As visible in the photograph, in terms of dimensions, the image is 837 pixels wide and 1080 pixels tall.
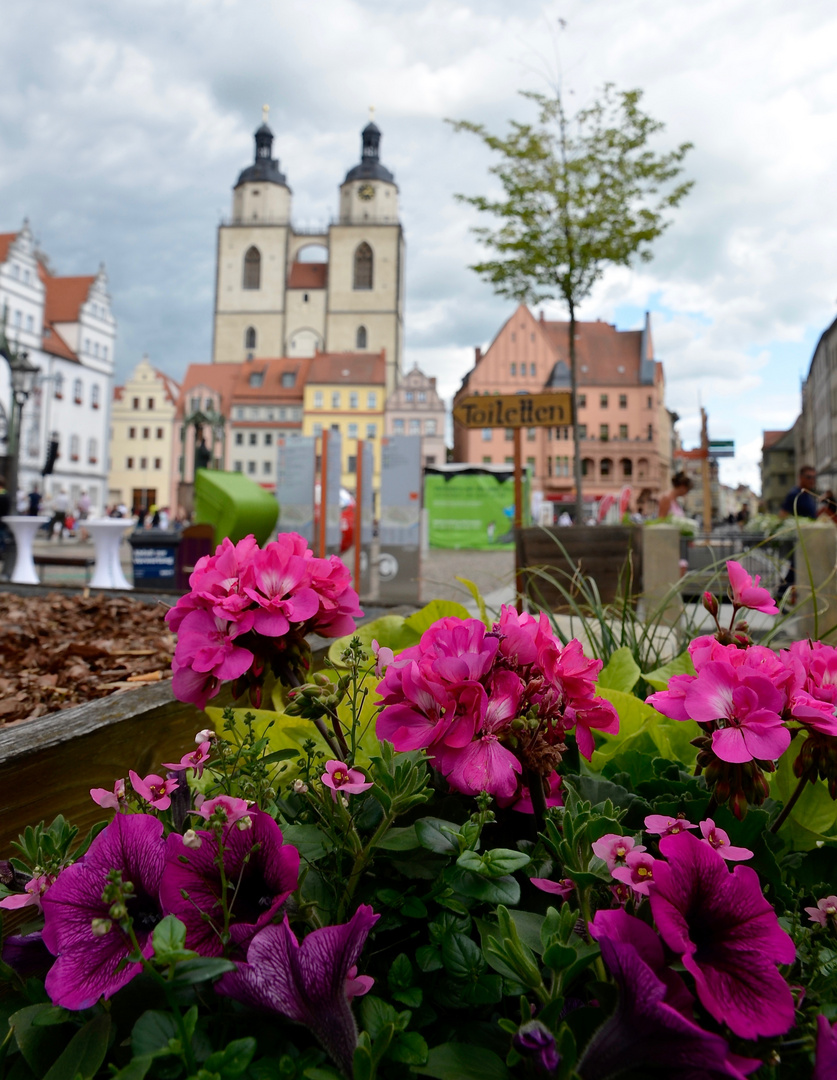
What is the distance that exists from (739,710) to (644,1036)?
0.88 ft

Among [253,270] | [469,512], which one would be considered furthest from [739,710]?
[253,270]

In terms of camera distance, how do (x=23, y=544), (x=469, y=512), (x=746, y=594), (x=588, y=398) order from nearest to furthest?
(x=746, y=594) → (x=23, y=544) → (x=469, y=512) → (x=588, y=398)

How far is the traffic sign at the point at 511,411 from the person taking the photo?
5.71 metres

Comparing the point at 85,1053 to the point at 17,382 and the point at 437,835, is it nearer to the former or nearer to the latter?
the point at 437,835

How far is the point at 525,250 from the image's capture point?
1175 cm

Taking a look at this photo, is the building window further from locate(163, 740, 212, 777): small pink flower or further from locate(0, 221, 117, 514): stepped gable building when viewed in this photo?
locate(163, 740, 212, 777): small pink flower

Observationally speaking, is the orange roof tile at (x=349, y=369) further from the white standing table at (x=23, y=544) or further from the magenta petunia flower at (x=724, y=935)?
the magenta petunia flower at (x=724, y=935)

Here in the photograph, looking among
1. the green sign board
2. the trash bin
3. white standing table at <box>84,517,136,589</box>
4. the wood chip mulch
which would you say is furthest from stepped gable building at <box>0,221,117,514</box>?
the wood chip mulch

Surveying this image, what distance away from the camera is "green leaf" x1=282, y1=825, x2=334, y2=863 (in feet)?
2.19

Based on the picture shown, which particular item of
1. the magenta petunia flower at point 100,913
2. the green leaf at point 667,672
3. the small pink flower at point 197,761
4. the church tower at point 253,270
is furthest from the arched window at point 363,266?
the magenta petunia flower at point 100,913

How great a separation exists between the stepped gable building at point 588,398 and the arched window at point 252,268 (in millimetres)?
26187

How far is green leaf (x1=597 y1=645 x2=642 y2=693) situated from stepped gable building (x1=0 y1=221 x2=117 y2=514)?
49.3m

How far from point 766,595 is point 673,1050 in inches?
21.1

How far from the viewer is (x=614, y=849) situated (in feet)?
1.99
